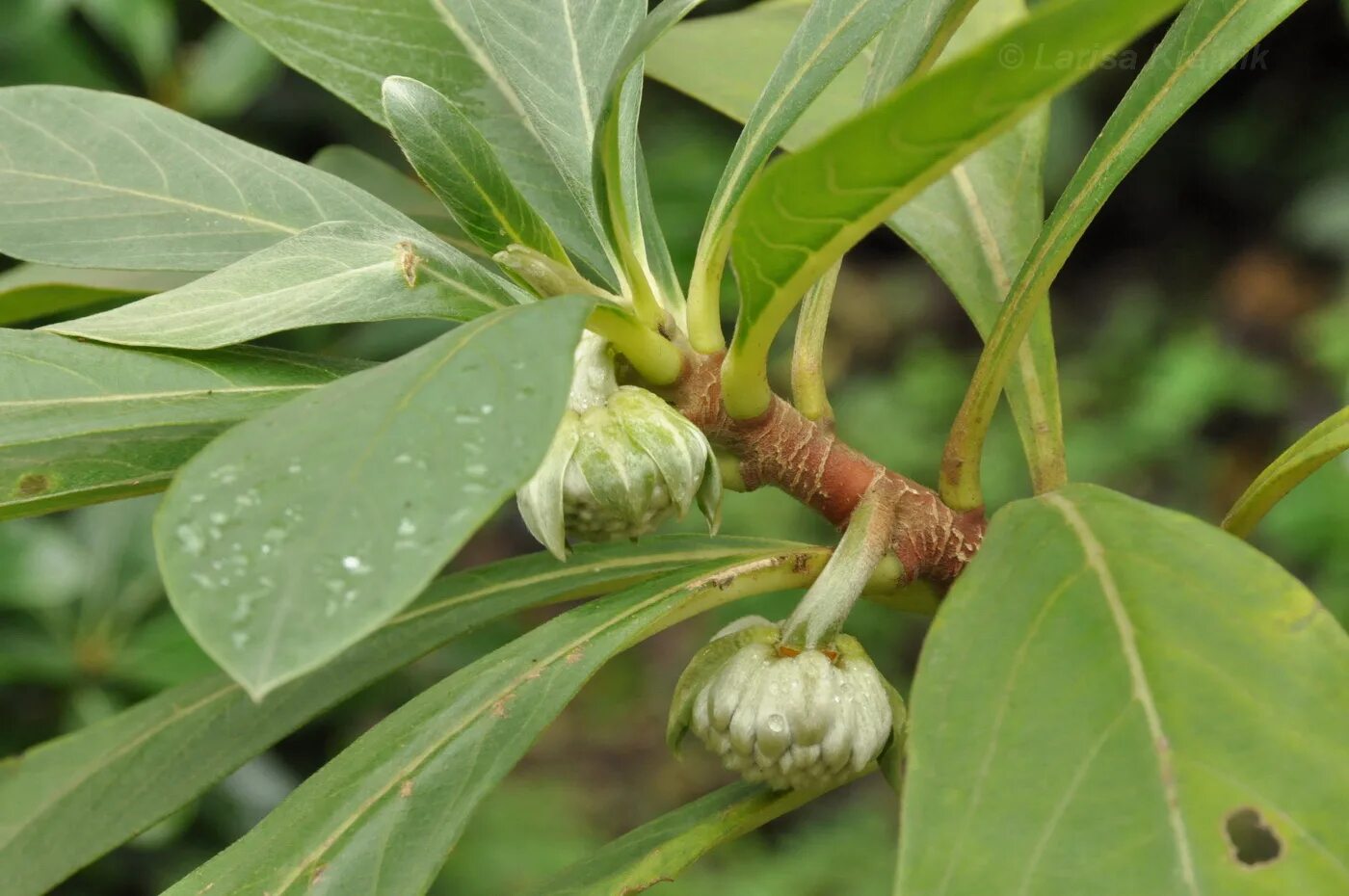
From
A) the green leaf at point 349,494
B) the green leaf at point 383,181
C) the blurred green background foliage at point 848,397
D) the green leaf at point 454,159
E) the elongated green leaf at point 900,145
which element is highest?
the elongated green leaf at point 900,145

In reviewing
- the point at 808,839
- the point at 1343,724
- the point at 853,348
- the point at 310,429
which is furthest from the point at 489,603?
the point at 853,348

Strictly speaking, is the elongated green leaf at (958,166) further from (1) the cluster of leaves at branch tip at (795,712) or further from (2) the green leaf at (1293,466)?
(1) the cluster of leaves at branch tip at (795,712)

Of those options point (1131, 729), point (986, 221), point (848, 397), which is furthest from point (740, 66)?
point (848, 397)

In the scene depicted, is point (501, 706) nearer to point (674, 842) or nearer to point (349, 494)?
point (674, 842)

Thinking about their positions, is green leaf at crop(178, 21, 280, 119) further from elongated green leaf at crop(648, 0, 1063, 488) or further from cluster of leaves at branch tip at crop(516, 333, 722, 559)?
cluster of leaves at branch tip at crop(516, 333, 722, 559)

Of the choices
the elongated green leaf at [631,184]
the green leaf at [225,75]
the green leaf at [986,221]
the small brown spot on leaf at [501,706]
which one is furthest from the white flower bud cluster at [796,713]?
the green leaf at [225,75]

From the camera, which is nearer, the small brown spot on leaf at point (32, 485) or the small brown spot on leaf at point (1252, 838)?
the small brown spot on leaf at point (1252, 838)
